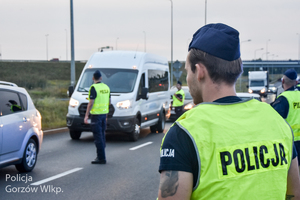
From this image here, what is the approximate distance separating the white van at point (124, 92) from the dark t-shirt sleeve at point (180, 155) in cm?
1017

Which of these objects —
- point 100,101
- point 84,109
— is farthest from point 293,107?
point 84,109

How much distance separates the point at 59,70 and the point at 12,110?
97411 millimetres

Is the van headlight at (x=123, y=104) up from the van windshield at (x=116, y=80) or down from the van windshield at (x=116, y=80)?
down

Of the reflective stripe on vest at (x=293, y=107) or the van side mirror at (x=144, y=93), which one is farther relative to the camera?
the van side mirror at (x=144, y=93)

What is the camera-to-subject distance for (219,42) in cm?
166

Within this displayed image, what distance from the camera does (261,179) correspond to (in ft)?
5.14

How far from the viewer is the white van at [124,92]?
1175 cm

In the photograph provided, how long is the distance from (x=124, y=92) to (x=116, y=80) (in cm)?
60

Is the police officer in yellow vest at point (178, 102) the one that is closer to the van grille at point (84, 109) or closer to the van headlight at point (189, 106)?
the van headlight at point (189, 106)

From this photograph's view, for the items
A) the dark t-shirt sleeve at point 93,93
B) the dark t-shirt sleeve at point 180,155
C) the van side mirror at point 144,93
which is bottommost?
the van side mirror at point 144,93

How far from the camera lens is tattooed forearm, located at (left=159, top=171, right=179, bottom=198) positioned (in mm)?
1490

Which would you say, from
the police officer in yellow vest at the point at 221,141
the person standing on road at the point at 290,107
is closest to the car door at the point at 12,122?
Answer: the person standing on road at the point at 290,107

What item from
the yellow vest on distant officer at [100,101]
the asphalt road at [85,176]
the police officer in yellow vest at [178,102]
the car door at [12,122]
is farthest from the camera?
the police officer in yellow vest at [178,102]

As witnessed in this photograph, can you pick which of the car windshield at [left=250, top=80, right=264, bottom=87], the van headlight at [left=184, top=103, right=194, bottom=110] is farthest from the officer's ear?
the car windshield at [left=250, top=80, right=264, bottom=87]
